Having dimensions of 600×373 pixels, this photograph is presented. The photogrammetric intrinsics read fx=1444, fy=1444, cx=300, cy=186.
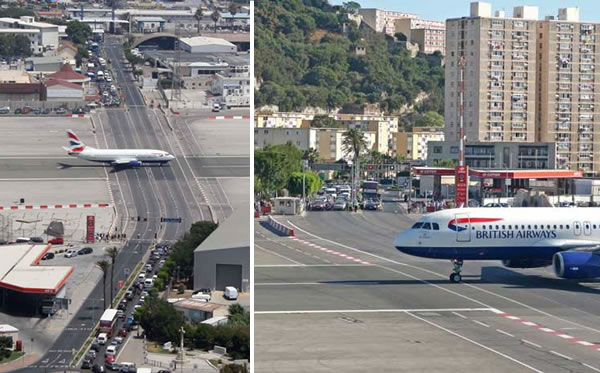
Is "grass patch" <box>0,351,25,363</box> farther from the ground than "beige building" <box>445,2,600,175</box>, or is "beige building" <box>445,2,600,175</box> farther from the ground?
"beige building" <box>445,2,600,175</box>

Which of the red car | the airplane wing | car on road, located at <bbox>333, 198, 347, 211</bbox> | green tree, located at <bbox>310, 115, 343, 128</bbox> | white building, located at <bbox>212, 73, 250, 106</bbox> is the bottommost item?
the red car

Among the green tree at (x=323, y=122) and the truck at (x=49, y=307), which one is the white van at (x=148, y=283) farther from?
the green tree at (x=323, y=122)

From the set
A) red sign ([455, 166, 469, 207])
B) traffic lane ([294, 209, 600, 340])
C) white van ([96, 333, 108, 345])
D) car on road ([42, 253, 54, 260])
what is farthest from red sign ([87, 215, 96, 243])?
red sign ([455, 166, 469, 207])

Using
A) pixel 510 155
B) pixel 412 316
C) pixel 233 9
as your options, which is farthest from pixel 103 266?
pixel 510 155

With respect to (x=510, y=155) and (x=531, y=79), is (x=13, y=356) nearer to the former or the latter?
(x=510, y=155)

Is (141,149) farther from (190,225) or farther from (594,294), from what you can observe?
(594,294)

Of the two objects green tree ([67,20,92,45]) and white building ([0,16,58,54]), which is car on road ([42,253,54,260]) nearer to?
green tree ([67,20,92,45])
